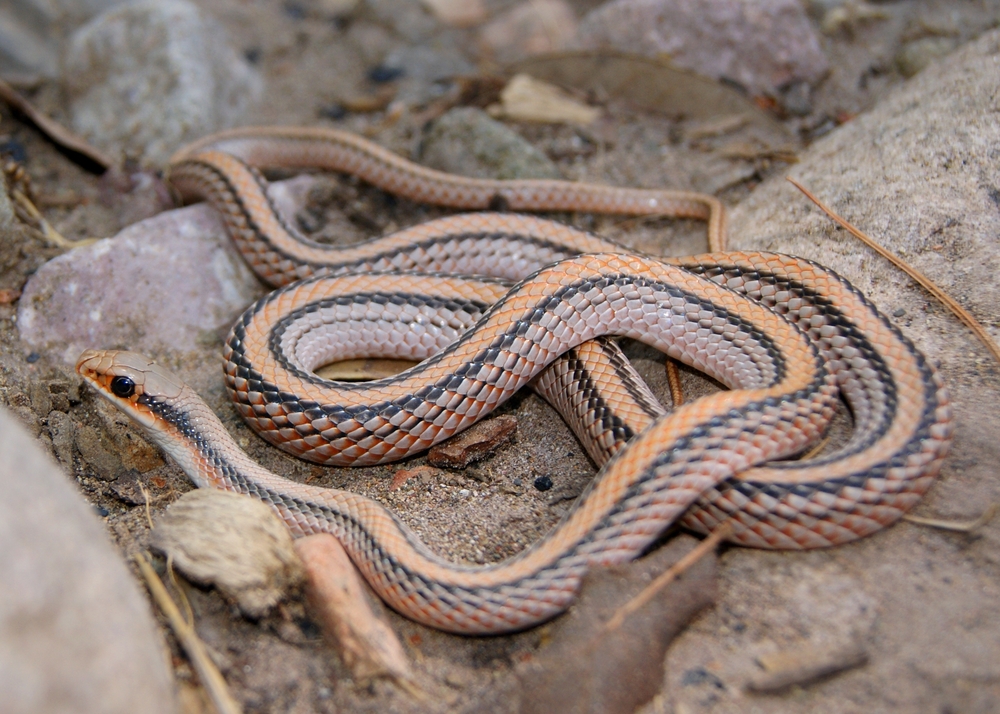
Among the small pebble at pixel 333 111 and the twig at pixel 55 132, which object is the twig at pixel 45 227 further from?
the small pebble at pixel 333 111

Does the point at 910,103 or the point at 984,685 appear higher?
the point at 910,103

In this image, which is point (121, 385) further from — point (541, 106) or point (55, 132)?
point (541, 106)

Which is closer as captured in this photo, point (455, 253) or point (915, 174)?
point (915, 174)

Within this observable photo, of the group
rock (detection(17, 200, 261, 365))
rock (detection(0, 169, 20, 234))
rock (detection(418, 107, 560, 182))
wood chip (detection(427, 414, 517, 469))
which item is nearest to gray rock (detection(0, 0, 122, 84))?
rock (detection(0, 169, 20, 234))

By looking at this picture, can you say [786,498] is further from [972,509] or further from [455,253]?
[455,253]

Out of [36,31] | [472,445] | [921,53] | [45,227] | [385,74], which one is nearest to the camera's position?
[472,445]

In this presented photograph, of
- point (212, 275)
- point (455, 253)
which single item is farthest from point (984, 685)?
point (212, 275)

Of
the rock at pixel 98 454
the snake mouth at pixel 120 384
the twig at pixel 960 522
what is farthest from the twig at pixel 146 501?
the twig at pixel 960 522

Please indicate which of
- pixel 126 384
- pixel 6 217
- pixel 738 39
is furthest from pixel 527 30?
pixel 126 384
